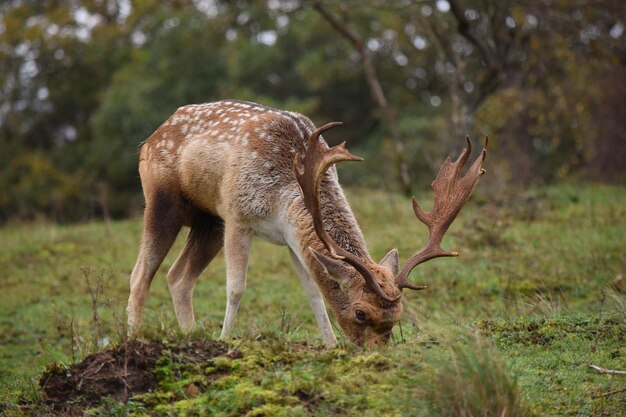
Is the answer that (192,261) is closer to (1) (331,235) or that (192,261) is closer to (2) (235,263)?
(2) (235,263)

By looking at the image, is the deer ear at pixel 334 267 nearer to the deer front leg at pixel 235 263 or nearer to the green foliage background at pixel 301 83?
the deer front leg at pixel 235 263

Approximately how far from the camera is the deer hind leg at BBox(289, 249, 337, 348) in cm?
761

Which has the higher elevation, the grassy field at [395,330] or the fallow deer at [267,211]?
the fallow deer at [267,211]

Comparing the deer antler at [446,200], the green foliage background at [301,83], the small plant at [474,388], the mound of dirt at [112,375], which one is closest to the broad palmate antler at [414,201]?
the deer antler at [446,200]

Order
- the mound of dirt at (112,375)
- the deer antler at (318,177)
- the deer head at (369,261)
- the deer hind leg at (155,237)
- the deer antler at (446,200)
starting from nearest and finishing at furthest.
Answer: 1. the mound of dirt at (112,375)
2. the deer head at (369,261)
3. the deer antler at (318,177)
4. the deer antler at (446,200)
5. the deer hind leg at (155,237)

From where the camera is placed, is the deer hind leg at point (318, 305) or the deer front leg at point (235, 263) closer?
the deer hind leg at point (318, 305)

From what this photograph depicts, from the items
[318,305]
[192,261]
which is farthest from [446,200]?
[192,261]

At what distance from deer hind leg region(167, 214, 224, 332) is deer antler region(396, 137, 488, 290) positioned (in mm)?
2376

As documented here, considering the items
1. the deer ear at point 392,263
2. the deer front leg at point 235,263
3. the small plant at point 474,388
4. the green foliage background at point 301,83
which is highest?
the small plant at point 474,388

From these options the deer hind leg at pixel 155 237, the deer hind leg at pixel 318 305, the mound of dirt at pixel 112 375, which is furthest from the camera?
the deer hind leg at pixel 155 237

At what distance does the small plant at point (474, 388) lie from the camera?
5105 mm

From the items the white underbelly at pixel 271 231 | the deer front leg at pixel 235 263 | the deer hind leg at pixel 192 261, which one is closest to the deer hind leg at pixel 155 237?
the deer hind leg at pixel 192 261

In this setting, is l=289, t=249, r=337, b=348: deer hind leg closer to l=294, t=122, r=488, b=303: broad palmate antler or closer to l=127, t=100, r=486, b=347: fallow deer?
l=127, t=100, r=486, b=347: fallow deer

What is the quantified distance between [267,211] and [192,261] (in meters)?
1.27
